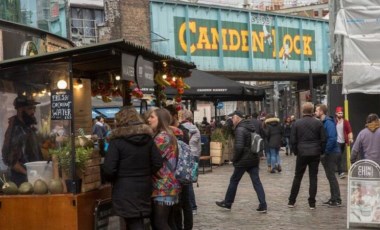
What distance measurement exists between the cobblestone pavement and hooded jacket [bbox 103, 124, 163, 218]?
9.89ft

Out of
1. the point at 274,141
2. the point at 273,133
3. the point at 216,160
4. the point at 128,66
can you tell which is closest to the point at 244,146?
the point at 128,66

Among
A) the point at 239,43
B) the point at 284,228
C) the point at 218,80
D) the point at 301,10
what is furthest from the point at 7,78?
the point at 301,10

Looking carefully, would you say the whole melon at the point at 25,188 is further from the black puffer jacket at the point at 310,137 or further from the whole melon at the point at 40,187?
the black puffer jacket at the point at 310,137

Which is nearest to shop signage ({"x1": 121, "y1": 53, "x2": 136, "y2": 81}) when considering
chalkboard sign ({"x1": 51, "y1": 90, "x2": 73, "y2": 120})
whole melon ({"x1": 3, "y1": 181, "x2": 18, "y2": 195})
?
chalkboard sign ({"x1": 51, "y1": 90, "x2": 73, "y2": 120})

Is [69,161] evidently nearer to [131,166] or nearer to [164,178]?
[131,166]

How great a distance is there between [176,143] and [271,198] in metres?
5.58

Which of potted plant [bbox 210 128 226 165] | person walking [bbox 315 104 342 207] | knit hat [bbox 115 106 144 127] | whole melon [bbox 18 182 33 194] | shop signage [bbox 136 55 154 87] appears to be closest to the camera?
knit hat [bbox 115 106 144 127]

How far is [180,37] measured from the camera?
25094mm

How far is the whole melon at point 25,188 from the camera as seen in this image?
7.00 metres

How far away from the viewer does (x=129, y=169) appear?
6.40 m

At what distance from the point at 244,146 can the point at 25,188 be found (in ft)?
13.7

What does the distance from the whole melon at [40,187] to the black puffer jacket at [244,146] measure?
13.2 ft

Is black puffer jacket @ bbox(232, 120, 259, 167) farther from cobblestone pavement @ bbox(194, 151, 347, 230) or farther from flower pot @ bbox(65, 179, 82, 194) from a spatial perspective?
flower pot @ bbox(65, 179, 82, 194)

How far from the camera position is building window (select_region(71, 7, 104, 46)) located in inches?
1105
